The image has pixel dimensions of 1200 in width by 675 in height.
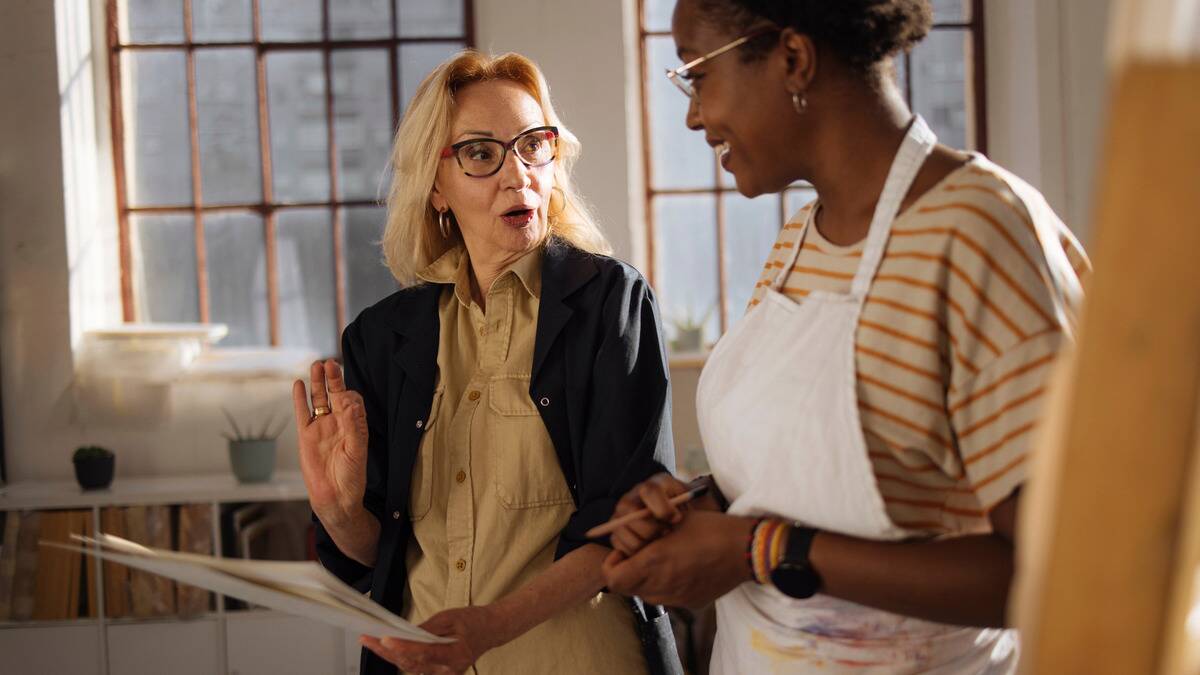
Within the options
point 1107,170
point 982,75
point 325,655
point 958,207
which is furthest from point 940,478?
point 982,75

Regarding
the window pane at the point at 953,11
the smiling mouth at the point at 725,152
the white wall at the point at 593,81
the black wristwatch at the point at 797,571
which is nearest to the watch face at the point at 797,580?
the black wristwatch at the point at 797,571

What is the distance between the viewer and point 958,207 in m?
0.94

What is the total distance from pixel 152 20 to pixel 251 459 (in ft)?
5.51

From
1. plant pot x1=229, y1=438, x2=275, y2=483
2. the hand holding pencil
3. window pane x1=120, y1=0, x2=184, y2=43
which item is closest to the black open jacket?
→ the hand holding pencil

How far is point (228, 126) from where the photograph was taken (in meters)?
4.16

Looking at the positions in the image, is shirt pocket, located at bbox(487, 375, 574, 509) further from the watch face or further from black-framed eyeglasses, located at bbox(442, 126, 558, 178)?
the watch face

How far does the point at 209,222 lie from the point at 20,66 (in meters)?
0.81

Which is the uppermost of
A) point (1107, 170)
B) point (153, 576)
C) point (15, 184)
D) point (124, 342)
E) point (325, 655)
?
point (15, 184)

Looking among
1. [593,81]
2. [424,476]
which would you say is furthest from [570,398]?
[593,81]

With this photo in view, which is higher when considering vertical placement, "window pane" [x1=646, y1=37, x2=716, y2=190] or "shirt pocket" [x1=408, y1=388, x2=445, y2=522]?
"window pane" [x1=646, y1=37, x2=716, y2=190]

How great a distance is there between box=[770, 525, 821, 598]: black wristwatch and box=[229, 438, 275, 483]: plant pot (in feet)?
10.0

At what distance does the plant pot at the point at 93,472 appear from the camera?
373 centimetres

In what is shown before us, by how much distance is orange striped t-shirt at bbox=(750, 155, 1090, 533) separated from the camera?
89 cm

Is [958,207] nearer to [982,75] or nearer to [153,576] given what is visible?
[153,576]
